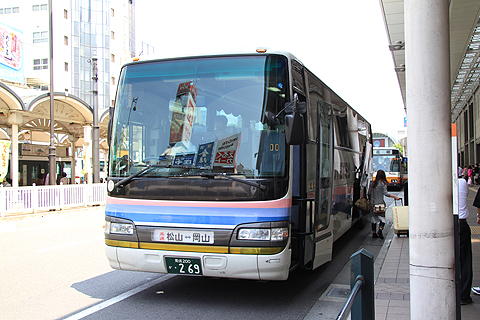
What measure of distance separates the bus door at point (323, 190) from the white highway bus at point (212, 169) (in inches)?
11.9

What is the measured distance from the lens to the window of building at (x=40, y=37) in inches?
2195

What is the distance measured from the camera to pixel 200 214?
4.95 m

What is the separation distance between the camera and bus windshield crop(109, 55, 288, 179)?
4.98 m

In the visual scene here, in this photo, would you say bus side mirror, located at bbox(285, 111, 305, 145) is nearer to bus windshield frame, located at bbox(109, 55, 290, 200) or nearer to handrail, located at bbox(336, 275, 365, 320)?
bus windshield frame, located at bbox(109, 55, 290, 200)

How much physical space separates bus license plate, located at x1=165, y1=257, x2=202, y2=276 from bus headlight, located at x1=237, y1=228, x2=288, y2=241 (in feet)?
1.91

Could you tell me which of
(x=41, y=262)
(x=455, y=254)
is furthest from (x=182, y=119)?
(x=41, y=262)

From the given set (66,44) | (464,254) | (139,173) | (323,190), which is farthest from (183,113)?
(66,44)

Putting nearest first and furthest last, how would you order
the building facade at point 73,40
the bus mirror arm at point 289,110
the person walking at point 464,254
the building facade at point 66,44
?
the bus mirror arm at point 289,110
the person walking at point 464,254
the building facade at point 66,44
the building facade at point 73,40

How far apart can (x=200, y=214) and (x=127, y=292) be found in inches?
72.0

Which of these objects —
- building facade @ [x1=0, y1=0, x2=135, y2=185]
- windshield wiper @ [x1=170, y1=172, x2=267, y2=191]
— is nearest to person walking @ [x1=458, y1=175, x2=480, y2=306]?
windshield wiper @ [x1=170, y1=172, x2=267, y2=191]

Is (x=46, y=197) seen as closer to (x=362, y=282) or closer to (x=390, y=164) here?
(x=362, y=282)

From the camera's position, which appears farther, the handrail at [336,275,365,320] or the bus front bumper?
the bus front bumper

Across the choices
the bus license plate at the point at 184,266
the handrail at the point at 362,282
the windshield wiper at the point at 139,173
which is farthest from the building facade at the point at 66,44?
the handrail at the point at 362,282

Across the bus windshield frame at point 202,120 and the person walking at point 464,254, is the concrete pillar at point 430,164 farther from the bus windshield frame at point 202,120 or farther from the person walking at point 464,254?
the person walking at point 464,254
